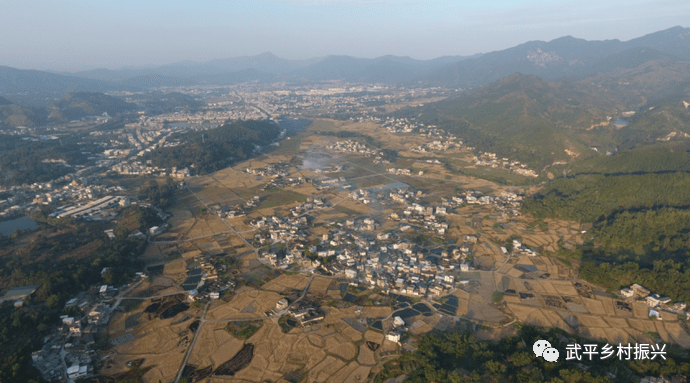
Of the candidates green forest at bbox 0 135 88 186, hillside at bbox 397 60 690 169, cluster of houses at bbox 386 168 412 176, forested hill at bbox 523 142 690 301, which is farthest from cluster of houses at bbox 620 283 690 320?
green forest at bbox 0 135 88 186

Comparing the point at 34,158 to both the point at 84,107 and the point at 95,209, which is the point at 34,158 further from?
the point at 84,107

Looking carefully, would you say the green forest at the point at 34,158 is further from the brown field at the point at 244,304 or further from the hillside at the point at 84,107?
the brown field at the point at 244,304

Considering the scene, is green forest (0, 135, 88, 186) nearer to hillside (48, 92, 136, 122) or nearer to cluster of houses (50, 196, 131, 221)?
cluster of houses (50, 196, 131, 221)

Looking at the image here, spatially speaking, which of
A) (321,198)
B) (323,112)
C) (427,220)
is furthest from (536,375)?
(323,112)

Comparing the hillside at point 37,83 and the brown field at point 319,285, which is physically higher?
the hillside at point 37,83

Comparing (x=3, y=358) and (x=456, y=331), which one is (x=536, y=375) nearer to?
(x=456, y=331)

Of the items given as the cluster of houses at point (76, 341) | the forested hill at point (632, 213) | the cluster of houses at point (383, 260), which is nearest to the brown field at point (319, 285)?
the cluster of houses at point (383, 260)
